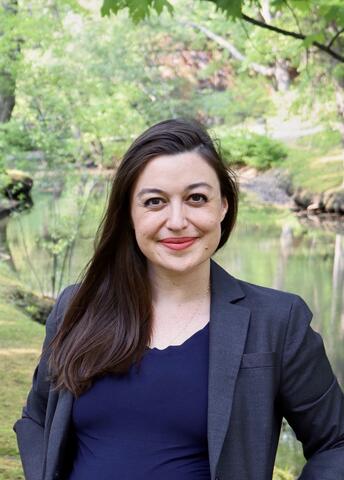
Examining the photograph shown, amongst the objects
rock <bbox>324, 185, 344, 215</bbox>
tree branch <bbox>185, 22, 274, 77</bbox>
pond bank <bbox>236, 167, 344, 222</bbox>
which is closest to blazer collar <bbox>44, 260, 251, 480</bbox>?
pond bank <bbox>236, 167, 344, 222</bbox>

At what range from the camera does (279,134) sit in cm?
3178

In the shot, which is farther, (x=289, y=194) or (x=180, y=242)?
(x=289, y=194)

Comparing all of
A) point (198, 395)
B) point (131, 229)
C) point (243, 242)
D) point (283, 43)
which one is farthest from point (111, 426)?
point (283, 43)

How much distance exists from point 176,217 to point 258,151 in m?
25.7

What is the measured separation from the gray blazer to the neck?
0.05m

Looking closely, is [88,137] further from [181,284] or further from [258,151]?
[258,151]

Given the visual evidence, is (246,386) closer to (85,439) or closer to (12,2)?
(85,439)

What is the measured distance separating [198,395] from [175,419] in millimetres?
68

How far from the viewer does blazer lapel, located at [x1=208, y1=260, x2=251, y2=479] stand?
1664 mm

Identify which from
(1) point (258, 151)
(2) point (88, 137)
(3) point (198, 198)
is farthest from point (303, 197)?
(3) point (198, 198)

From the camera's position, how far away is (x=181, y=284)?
1.90 meters

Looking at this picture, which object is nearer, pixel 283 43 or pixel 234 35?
pixel 283 43

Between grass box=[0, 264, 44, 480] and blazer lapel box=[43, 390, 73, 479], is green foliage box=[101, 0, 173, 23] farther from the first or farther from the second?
grass box=[0, 264, 44, 480]

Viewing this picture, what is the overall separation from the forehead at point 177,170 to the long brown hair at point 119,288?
15 millimetres
